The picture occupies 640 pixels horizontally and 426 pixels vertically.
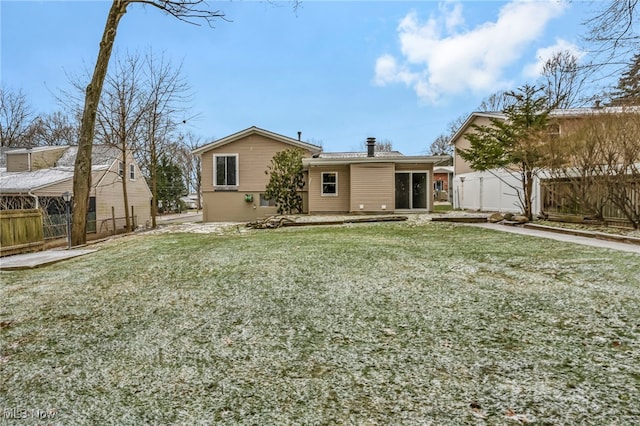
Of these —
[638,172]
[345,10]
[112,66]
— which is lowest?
[638,172]

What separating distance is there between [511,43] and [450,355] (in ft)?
48.2

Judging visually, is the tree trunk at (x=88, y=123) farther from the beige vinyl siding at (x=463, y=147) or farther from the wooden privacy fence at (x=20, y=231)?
the beige vinyl siding at (x=463, y=147)

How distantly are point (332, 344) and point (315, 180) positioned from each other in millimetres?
13858

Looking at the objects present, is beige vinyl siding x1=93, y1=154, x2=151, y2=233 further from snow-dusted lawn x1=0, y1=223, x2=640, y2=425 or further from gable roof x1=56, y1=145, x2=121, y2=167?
snow-dusted lawn x1=0, y1=223, x2=640, y2=425

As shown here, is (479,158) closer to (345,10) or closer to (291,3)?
(345,10)

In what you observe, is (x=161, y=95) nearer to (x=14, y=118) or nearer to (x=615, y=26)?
(x=14, y=118)

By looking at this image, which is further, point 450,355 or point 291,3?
point 291,3

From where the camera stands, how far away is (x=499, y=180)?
15.5m

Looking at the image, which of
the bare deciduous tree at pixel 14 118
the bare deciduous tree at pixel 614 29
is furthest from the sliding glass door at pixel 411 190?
the bare deciduous tree at pixel 14 118

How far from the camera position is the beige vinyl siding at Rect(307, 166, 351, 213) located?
16422mm

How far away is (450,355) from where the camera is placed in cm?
258

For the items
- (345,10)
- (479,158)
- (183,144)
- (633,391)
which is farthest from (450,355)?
(183,144)

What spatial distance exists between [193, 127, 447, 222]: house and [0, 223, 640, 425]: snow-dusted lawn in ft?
34.8

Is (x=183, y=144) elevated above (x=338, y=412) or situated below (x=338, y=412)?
above
